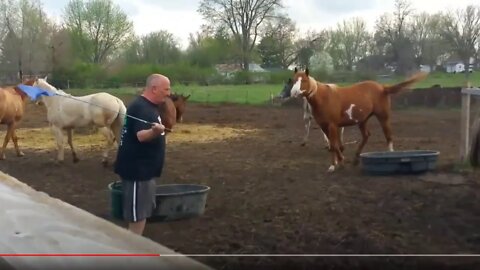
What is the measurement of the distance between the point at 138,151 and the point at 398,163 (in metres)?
5.28

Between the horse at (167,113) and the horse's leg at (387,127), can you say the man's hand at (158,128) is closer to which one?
the horse at (167,113)

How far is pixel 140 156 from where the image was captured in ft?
17.7

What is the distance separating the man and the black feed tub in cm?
494

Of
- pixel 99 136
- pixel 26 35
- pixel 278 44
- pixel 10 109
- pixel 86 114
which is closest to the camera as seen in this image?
pixel 86 114

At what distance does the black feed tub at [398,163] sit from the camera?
9.64 metres

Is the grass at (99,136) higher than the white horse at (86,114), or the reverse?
the white horse at (86,114)

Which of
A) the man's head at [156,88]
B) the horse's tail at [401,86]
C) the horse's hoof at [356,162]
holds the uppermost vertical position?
the man's head at [156,88]

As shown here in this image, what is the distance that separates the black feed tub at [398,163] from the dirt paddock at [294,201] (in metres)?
0.17

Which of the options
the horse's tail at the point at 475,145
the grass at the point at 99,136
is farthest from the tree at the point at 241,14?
the horse's tail at the point at 475,145

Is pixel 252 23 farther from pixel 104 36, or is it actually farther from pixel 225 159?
pixel 225 159

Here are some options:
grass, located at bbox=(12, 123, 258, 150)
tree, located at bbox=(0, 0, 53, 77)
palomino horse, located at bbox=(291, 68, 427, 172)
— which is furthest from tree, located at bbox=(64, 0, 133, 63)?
palomino horse, located at bbox=(291, 68, 427, 172)

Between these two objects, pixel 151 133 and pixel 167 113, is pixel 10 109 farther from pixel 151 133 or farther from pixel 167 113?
pixel 151 133

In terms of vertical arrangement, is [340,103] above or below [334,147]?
above

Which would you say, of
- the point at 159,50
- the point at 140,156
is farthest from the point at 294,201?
the point at 159,50
